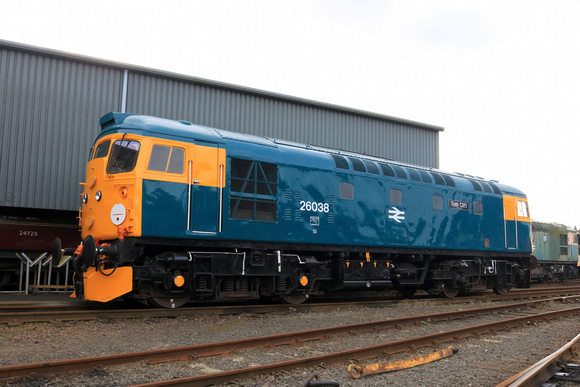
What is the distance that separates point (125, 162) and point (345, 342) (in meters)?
5.22

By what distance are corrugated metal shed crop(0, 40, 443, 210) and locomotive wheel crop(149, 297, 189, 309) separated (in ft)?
22.7

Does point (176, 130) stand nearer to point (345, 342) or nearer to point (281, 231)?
point (281, 231)

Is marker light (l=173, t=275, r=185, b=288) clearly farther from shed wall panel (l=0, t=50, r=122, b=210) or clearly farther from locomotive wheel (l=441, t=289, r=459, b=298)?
locomotive wheel (l=441, t=289, r=459, b=298)

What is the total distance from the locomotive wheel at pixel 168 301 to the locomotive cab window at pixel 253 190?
199 cm

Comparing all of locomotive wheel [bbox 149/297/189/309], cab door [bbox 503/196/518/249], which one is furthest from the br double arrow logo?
locomotive wheel [bbox 149/297/189/309]

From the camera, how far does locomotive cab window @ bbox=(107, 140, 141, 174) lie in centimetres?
906


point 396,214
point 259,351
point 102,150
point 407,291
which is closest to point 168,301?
point 102,150

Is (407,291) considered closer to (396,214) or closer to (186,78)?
(396,214)

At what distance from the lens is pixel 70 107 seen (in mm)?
15055

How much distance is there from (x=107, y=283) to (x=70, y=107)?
847cm

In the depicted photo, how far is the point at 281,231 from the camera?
35.5 ft

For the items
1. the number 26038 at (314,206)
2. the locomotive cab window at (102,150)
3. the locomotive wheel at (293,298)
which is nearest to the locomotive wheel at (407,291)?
the locomotive wheel at (293,298)

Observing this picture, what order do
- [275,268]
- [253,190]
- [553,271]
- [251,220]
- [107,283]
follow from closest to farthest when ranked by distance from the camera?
[107,283] → [251,220] → [253,190] → [275,268] → [553,271]

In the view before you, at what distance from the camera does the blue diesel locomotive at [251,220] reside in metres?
9.01
